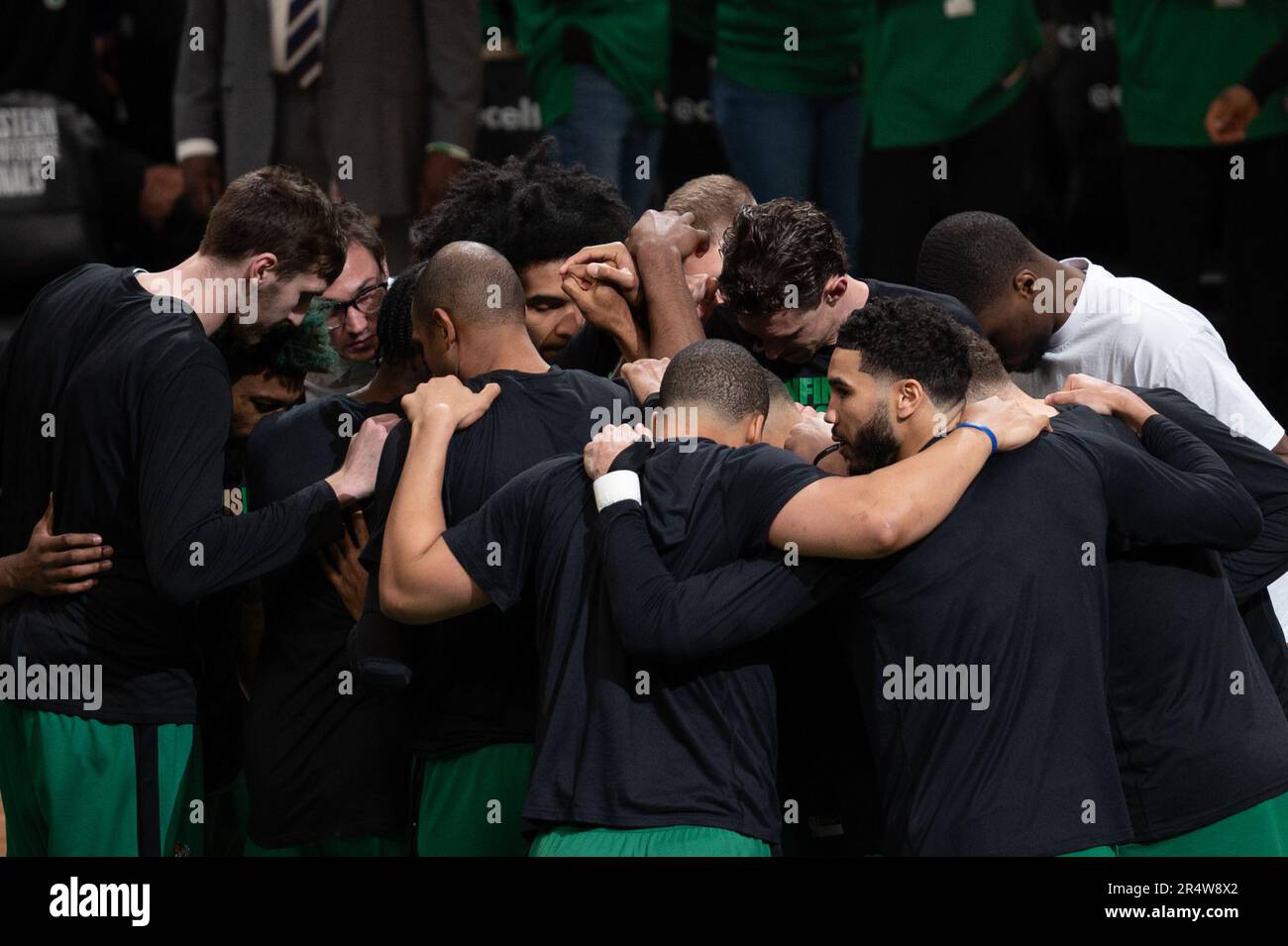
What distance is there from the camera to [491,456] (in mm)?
3148

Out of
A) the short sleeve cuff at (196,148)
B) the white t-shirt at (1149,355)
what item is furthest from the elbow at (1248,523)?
the short sleeve cuff at (196,148)

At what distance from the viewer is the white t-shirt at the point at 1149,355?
3791 mm

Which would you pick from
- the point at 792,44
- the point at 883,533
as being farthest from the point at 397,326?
the point at 792,44

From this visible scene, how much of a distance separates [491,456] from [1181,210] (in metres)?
3.40

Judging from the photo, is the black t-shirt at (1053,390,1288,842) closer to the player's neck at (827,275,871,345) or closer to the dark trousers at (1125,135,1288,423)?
the player's neck at (827,275,871,345)

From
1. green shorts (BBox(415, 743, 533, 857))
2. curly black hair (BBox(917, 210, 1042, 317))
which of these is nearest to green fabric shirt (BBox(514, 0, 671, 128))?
curly black hair (BBox(917, 210, 1042, 317))

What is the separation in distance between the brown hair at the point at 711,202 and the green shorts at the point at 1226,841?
2008mm

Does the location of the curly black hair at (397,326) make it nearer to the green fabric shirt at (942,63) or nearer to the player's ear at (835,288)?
the player's ear at (835,288)

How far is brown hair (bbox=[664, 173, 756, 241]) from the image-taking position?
4371 mm

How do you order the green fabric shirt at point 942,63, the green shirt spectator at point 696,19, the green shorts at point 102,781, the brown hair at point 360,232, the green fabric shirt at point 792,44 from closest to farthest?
the green shorts at point 102,781 → the brown hair at point 360,232 → the green fabric shirt at point 942,63 → the green fabric shirt at point 792,44 → the green shirt spectator at point 696,19

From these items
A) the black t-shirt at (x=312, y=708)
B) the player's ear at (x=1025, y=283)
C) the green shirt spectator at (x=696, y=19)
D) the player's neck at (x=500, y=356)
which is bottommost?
the black t-shirt at (x=312, y=708)

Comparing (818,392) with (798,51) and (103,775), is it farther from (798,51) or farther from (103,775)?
(798,51)

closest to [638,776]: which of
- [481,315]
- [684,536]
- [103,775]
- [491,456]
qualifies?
[684,536]

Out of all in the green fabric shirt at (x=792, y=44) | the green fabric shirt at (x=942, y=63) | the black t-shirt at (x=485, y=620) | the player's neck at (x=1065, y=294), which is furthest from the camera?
the green fabric shirt at (x=792, y=44)
